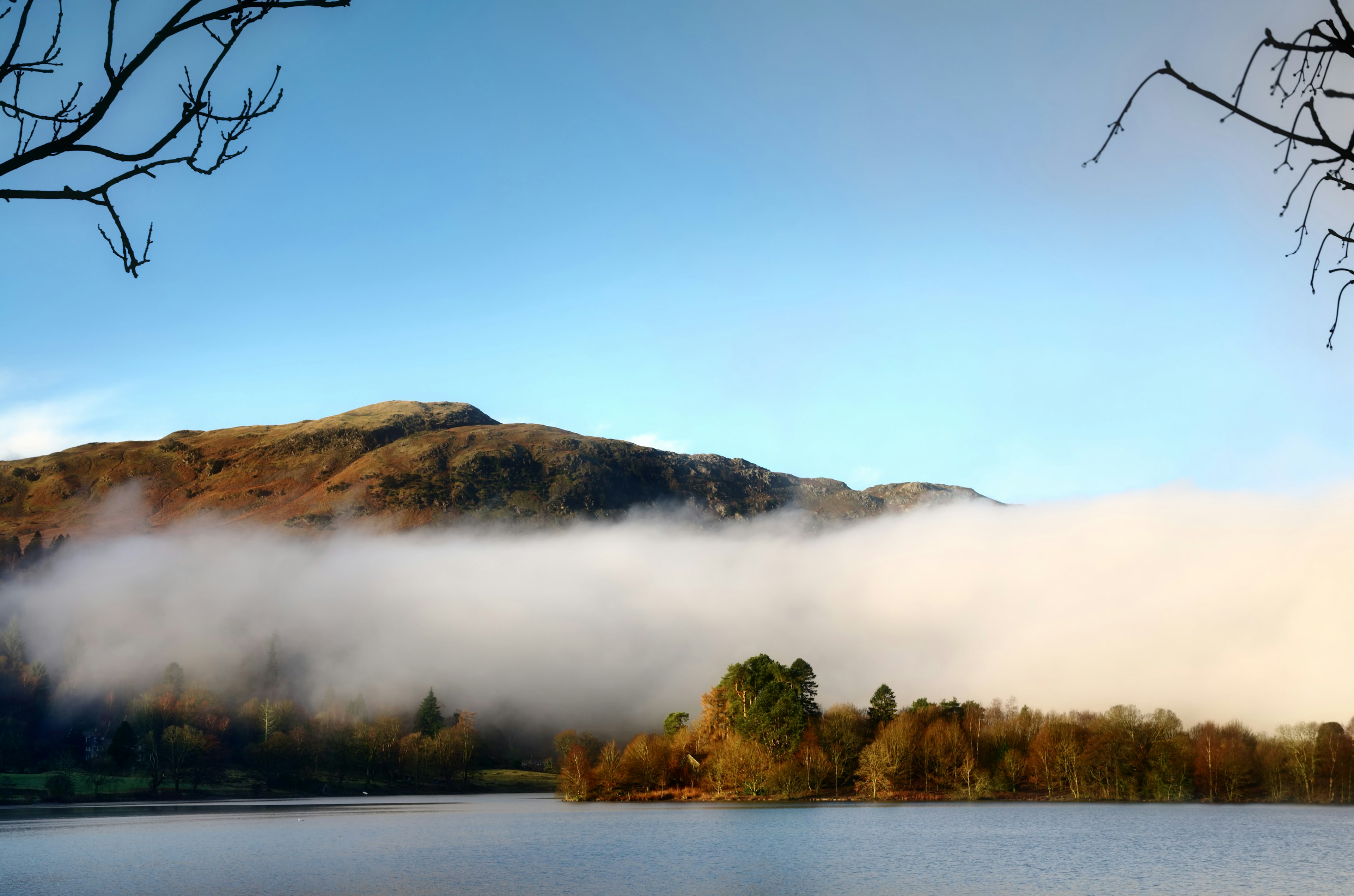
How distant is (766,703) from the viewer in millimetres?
144750

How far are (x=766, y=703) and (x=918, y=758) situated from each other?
1232 inches

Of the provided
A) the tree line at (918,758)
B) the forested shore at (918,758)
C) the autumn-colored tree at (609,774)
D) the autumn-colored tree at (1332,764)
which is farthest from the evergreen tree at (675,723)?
the autumn-colored tree at (1332,764)

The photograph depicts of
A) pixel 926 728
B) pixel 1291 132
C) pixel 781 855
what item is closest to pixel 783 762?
pixel 926 728

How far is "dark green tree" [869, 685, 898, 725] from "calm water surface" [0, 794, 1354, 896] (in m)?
27.4

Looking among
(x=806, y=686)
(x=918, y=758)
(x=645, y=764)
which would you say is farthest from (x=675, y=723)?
(x=918, y=758)

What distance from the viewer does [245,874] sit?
216ft

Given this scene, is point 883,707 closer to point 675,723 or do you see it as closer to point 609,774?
point 675,723

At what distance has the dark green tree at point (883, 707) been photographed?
164 metres

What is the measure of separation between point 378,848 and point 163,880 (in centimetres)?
2299

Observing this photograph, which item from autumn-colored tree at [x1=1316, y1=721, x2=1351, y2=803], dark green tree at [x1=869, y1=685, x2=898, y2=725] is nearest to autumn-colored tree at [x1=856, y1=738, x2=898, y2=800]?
dark green tree at [x1=869, y1=685, x2=898, y2=725]

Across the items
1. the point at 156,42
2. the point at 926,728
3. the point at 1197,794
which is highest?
the point at 156,42

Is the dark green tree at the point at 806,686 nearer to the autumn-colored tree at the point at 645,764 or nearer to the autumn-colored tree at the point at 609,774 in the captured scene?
the autumn-colored tree at the point at 645,764

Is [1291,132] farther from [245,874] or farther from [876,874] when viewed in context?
[245,874]

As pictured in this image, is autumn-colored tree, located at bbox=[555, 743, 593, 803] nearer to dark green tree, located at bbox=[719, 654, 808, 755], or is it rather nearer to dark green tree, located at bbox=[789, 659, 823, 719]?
dark green tree, located at bbox=[719, 654, 808, 755]
